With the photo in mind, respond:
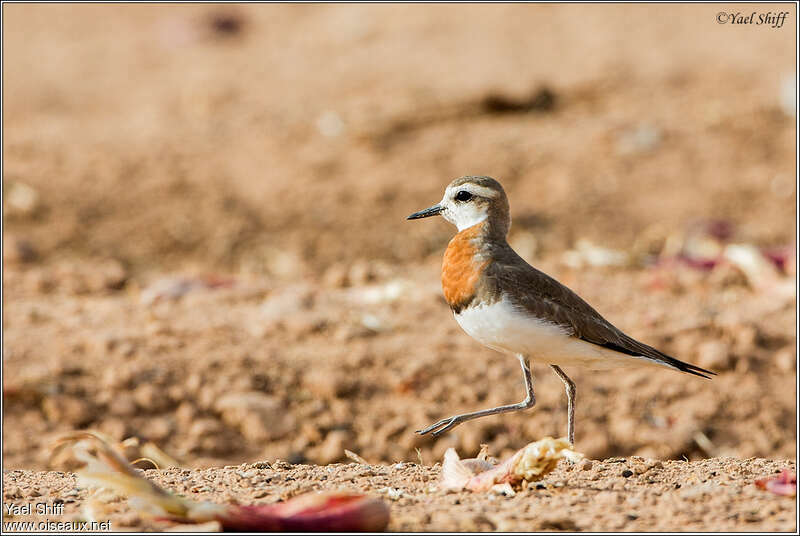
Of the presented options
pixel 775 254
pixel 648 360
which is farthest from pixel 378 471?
pixel 775 254

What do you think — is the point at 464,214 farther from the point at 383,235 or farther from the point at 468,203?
the point at 383,235

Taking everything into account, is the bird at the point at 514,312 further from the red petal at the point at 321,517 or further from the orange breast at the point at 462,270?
the red petal at the point at 321,517

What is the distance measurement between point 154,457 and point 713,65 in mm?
10770

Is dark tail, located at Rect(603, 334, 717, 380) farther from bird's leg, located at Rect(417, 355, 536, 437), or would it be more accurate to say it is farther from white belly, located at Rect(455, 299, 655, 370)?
bird's leg, located at Rect(417, 355, 536, 437)

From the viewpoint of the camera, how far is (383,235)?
10859 millimetres

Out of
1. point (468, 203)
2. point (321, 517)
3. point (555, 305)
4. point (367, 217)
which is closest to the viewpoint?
point (321, 517)

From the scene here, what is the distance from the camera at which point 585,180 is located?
39.5ft

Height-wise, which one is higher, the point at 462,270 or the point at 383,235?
the point at 383,235

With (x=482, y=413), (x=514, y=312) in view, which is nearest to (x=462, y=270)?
(x=514, y=312)

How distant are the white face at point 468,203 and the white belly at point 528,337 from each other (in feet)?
1.86

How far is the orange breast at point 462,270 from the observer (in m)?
5.05

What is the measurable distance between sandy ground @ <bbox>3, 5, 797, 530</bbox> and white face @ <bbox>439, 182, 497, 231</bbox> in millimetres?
1338

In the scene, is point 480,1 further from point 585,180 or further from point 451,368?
point 451,368

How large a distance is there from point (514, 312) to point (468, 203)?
75cm
